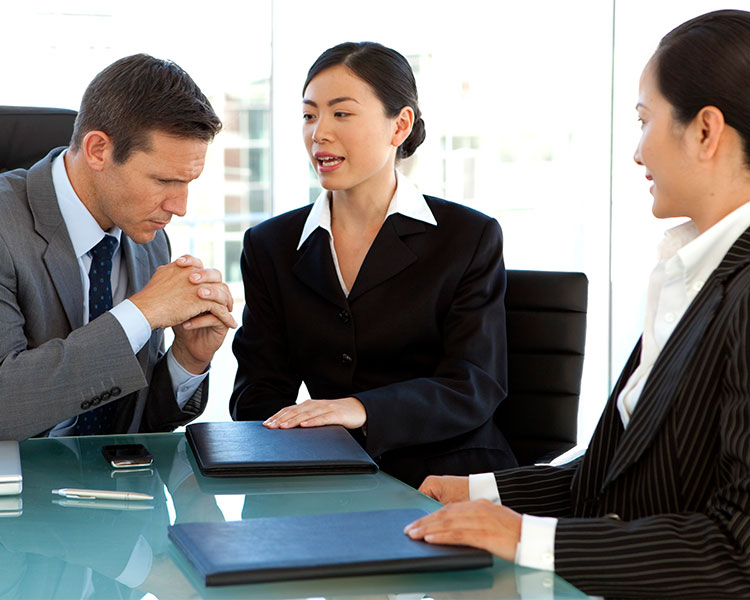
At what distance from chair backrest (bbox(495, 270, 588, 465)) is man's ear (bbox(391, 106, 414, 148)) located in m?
0.43

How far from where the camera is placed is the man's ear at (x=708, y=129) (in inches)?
46.7

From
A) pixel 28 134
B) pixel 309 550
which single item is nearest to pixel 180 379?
pixel 28 134

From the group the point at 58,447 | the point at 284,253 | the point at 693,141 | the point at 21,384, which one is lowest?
the point at 58,447

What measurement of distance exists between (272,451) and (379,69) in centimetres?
105

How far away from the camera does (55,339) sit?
165 centimetres

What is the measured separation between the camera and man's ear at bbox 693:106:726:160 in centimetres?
119

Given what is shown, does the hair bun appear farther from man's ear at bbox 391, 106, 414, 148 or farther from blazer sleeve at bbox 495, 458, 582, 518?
blazer sleeve at bbox 495, 458, 582, 518

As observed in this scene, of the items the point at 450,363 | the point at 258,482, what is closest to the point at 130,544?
the point at 258,482

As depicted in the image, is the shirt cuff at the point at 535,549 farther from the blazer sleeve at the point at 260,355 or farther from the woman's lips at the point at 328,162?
the woman's lips at the point at 328,162

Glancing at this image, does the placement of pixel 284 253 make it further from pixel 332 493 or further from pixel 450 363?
pixel 332 493

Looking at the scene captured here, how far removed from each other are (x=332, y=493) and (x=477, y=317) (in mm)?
758

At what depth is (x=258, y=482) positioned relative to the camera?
1.40m

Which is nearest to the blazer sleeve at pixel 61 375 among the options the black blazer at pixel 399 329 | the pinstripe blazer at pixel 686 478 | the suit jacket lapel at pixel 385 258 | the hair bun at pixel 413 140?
the black blazer at pixel 399 329

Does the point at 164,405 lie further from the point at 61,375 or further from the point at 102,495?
the point at 102,495
